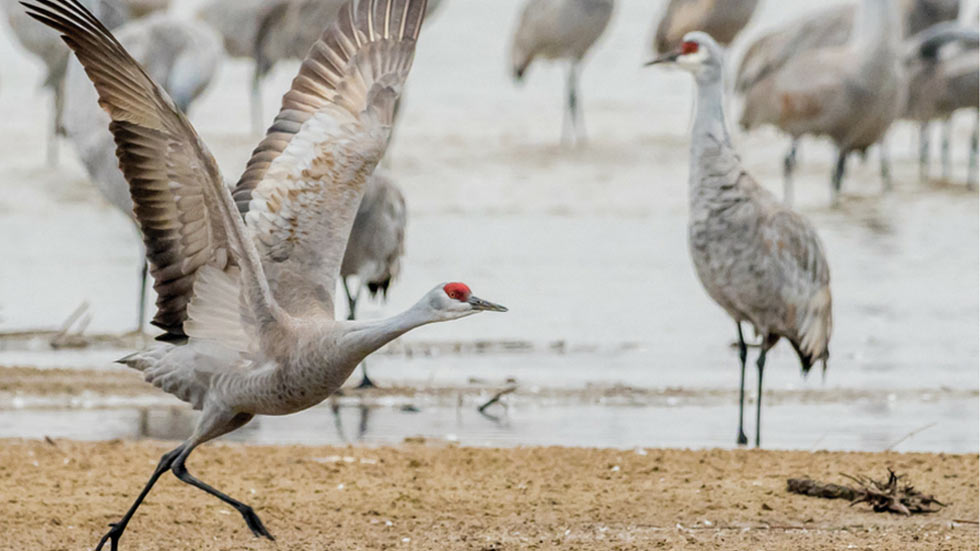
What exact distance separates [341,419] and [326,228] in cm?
219

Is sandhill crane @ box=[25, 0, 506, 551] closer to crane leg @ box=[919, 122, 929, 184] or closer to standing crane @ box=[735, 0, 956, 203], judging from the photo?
standing crane @ box=[735, 0, 956, 203]

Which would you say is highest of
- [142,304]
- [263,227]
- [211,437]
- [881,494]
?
[263,227]

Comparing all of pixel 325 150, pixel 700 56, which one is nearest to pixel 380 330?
pixel 325 150

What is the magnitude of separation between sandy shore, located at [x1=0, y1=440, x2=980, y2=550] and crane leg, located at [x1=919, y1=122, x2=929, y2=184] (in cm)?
1107

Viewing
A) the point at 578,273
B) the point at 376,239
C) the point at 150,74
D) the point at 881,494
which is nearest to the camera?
Result: the point at 881,494

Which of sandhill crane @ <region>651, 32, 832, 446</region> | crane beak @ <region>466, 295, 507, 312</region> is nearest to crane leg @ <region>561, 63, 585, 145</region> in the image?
sandhill crane @ <region>651, 32, 832, 446</region>

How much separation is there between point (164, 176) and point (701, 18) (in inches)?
592

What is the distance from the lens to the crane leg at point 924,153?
59.7ft

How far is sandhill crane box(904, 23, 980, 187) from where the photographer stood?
18.1 m

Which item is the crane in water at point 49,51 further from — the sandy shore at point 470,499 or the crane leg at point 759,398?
the sandy shore at point 470,499

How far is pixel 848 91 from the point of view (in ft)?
51.9

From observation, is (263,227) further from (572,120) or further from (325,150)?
(572,120)

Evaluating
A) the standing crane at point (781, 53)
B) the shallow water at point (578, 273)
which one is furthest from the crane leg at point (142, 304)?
the standing crane at point (781, 53)

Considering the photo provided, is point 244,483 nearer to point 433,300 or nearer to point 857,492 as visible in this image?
point 433,300
